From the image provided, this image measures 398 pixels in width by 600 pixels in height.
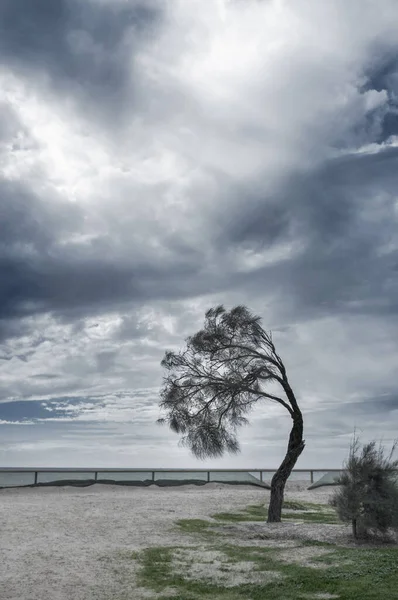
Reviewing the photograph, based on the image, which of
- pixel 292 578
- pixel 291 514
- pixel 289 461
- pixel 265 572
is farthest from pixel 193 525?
pixel 292 578

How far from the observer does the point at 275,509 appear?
19891 millimetres

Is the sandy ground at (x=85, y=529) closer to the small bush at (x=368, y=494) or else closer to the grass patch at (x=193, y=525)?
the grass patch at (x=193, y=525)

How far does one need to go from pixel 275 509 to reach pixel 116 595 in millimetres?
10756

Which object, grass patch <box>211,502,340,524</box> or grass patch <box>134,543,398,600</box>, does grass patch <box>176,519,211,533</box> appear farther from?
grass patch <box>134,543,398,600</box>

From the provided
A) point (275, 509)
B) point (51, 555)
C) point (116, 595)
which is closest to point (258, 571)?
point (116, 595)

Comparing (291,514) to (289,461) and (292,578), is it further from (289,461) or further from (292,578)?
(292,578)

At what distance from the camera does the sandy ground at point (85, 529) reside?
428 inches

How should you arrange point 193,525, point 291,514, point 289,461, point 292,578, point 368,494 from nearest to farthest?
point 292,578
point 368,494
point 193,525
point 289,461
point 291,514

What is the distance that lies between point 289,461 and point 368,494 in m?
4.43

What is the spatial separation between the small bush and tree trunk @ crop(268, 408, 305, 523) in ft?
11.3

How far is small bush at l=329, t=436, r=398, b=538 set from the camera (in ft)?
51.3

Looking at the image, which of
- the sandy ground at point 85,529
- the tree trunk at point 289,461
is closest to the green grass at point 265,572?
the sandy ground at point 85,529

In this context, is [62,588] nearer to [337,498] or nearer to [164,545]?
[164,545]

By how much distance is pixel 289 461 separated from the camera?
66.7 feet
